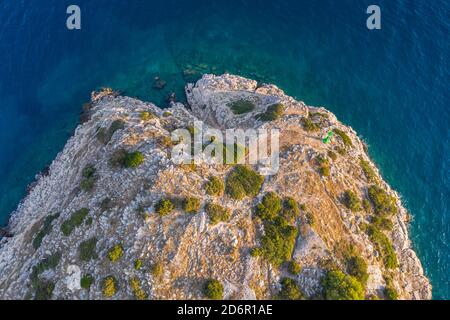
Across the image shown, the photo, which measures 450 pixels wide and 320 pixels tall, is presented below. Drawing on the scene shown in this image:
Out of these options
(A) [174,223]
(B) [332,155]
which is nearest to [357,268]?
(B) [332,155]

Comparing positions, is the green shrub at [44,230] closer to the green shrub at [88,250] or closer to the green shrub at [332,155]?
the green shrub at [88,250]

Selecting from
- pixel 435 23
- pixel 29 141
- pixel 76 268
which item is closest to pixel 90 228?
pixel 76 268

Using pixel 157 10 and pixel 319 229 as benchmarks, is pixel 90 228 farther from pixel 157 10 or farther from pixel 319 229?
pixel 157 10

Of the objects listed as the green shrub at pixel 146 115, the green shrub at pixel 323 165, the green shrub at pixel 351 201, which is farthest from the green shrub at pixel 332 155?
the green shrub at pixel 146 115

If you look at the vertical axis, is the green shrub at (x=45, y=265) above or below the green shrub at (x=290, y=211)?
below

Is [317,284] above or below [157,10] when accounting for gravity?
below

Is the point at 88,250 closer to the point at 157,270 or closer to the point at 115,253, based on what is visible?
the point at 115,253
